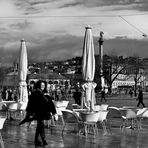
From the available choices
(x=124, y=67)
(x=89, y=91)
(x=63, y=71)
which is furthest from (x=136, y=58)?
(x=63, y=71)

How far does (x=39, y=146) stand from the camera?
33.1 feet

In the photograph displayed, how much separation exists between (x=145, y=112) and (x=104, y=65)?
235 feet

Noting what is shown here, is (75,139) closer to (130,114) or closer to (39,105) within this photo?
(39,105)

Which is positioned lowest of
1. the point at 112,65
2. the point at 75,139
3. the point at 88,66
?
the point at 75,139

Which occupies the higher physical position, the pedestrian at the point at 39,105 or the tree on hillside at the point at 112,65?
the tree on hillside at the point at 112,65

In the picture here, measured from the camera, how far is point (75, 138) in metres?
11.6

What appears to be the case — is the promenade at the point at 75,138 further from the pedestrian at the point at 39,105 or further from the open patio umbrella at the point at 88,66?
the open patio umbrella at the point at 88,66

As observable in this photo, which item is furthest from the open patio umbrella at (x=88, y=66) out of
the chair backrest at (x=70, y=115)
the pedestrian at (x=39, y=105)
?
the pedestrian at (x=39, y=105)

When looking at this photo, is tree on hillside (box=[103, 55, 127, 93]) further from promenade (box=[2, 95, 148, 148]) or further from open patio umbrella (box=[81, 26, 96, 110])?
promenade (box=[2, 95, 148, 148])

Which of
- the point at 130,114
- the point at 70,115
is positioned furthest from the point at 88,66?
the point at 70,115

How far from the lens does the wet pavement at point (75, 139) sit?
10.4 m

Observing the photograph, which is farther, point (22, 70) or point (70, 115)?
point (22, 70)

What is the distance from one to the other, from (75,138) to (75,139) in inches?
8.3

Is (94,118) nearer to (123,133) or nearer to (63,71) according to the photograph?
(123,133)
